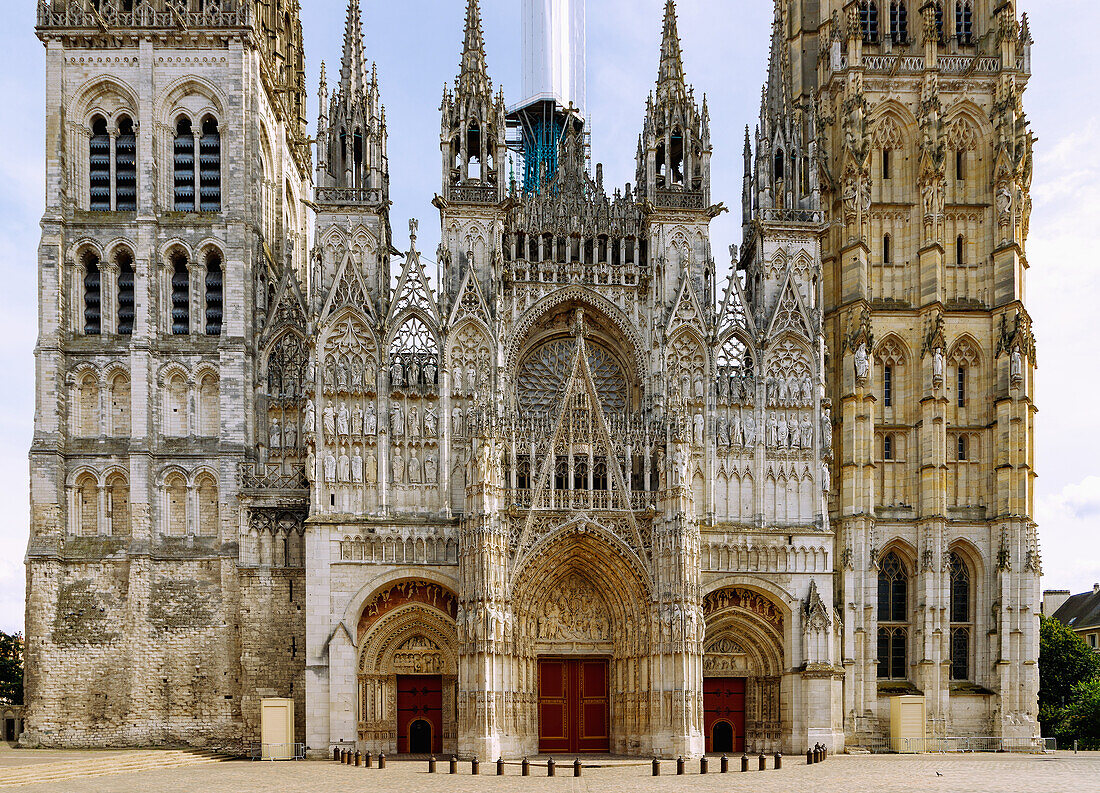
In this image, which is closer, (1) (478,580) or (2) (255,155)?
(1) (478,580)

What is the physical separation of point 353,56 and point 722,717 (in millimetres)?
29120

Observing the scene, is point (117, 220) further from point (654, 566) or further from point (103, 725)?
point (654, 566)

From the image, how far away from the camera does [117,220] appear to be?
44.4 metres

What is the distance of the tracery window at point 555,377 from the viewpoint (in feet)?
148

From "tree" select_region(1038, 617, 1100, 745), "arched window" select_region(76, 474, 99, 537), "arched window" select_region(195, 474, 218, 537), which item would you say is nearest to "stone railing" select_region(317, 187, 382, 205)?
"arched window" select_region(195, 474, 218, 537)

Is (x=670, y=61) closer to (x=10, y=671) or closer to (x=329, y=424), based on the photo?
(x=329, y=424)

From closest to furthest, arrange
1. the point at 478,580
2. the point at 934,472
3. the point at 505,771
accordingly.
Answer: the point at 505,771, the point at 478,580, the point at 934,472

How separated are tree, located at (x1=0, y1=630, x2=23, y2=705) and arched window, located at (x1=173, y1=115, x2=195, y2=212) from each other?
25569mm

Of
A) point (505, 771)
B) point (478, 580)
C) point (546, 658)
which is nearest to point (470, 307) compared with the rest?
point (478, 580)

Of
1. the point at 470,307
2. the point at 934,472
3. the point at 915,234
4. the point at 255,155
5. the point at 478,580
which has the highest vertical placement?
the point at 255,155

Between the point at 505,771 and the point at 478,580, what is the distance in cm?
633

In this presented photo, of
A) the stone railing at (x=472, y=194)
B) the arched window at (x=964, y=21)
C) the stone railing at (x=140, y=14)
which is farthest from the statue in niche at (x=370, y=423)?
the arched window at (x=964, y=21)

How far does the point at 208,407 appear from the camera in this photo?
43.8m

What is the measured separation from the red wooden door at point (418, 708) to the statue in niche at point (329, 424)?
8.91 m
